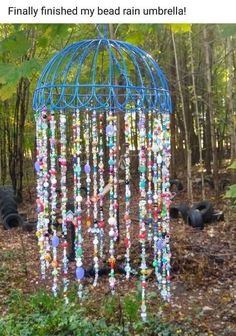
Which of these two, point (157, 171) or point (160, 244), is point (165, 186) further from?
point (160, 244)

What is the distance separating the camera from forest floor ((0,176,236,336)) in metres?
3.34

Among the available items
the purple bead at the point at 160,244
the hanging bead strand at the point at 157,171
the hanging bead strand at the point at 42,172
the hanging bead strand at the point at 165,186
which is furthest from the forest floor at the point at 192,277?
the hanging bead strand at the point at 42,172

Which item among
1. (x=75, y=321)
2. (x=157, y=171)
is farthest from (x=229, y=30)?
(x=75, y=321)

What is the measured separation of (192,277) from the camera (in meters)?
4.14

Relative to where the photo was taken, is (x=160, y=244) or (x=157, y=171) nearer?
(x=160, y=244)

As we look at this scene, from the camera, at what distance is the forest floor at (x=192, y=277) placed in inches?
131

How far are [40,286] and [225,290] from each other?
5.14ft

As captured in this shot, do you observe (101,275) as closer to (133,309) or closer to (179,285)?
(179,285)

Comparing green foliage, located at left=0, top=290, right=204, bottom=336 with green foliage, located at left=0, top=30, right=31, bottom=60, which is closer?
green foliage, located at left=0, top=290, right=204, bottom=336

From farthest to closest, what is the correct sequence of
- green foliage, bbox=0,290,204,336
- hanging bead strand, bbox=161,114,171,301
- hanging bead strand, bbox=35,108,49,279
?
hanging bead strand, bbox=161,114,171,301
hanging bead strand, bbox=35,108,49,279
green foliage, bbox=0,290,204,336

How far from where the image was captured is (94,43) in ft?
11.5

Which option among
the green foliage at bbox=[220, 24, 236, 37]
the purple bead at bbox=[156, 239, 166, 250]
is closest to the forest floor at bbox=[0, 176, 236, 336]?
the purple bead at bbox=[156, 239, 166, 250]

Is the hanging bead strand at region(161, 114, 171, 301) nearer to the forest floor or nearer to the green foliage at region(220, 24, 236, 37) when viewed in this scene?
the forest floor
